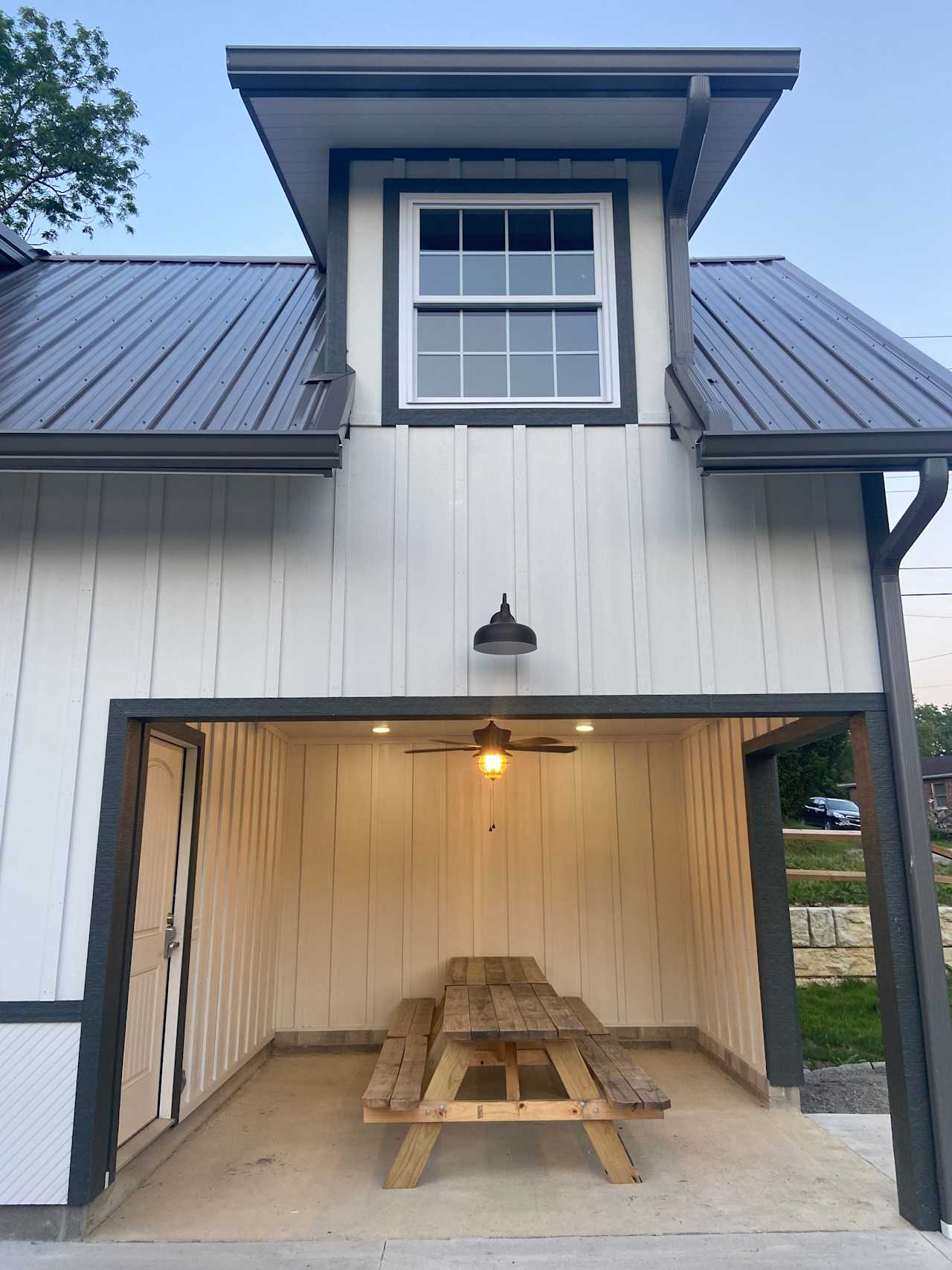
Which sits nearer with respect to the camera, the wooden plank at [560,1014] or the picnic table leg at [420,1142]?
the picnic table leg at [420,1142]

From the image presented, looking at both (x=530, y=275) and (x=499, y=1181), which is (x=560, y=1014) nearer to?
(x=499, y=1181)

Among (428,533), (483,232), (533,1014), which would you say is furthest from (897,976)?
(483,232)

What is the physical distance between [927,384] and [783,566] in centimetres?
122

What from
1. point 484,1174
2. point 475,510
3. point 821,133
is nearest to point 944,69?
point 821,133

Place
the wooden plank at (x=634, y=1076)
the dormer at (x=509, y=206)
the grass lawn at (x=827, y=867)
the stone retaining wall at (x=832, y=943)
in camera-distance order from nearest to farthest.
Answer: the wooden plank at (x=634, y=1076) → the dormer at (x=509, y=206) → the stone retaining wall at (x=832, y=943) → the grass lawn at (x=827, y=867)

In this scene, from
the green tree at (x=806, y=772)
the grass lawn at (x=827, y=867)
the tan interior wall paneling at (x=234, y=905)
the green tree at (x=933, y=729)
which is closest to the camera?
the tan interior wall paneling at (x=234, y=905)

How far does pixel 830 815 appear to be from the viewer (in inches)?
647

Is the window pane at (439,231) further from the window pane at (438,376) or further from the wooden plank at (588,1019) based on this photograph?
the wooden plank at (588,1019)

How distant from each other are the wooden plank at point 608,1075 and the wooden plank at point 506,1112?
59 mm

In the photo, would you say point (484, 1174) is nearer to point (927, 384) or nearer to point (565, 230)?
point (927, 384)

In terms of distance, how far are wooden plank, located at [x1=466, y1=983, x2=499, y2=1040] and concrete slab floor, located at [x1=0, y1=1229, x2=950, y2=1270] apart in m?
0.79

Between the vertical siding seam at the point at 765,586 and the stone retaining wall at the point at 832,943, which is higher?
the vertical siding seam at the point at 765,586

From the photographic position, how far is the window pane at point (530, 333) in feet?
13.2

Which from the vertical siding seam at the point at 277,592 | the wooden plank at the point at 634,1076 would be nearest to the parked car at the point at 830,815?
the wooden plank at the point at 634,1076
